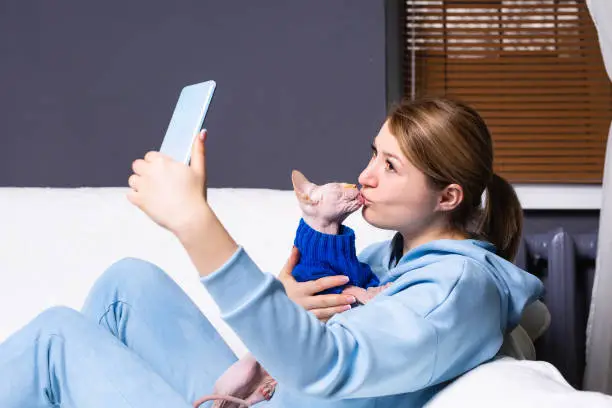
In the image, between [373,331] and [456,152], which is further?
[456,152]

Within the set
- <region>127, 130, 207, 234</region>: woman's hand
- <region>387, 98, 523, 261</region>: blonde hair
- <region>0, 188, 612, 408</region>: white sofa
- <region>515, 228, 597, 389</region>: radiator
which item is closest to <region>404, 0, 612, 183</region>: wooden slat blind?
<region>515, 228, 597, 389</region>: radiator

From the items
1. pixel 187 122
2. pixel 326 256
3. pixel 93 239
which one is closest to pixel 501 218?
pixel 326 256

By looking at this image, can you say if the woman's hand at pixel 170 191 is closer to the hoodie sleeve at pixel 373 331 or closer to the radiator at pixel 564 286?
the hoodie sleeve at pixel 373 331

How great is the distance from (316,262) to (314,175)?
1327mm

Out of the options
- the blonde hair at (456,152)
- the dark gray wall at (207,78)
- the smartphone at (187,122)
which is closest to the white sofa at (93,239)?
the blonde hair at (456,152)

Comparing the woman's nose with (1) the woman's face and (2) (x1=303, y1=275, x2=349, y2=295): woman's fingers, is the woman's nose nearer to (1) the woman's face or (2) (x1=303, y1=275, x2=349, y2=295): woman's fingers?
(1) the woman's face

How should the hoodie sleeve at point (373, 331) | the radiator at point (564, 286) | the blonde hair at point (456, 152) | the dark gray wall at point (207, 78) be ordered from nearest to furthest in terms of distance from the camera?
1. the hoodie sleeve at point (373, 331)
2. the blonde hair at point (456, 152)
3. the radiator at point (564, 286)
4. the dark gray wall at point (207, 78)

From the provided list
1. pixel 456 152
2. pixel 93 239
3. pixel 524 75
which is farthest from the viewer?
pixel 524 75

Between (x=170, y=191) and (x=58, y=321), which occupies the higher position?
A: (x=170, y=191)

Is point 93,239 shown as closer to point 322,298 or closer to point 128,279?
point 128,279

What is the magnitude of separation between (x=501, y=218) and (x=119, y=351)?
24.4 inches

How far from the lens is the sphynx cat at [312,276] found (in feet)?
4.23

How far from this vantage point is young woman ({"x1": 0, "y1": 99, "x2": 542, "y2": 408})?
94cm

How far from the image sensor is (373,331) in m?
1.00
